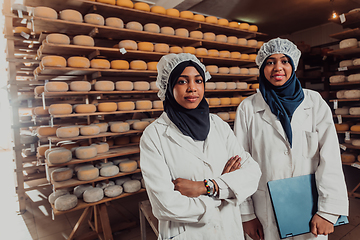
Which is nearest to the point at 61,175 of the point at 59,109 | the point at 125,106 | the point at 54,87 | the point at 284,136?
the point at 59,109

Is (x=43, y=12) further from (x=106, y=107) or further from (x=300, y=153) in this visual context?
(x=300, y=153)

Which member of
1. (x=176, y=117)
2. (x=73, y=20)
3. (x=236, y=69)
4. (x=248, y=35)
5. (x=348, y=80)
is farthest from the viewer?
(x=248, y=35)

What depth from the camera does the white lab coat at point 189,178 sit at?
939mm

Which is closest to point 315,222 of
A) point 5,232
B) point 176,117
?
point 176,117

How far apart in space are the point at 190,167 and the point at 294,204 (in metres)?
0.62

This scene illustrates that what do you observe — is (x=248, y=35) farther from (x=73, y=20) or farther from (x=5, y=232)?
(x=5, y=232)

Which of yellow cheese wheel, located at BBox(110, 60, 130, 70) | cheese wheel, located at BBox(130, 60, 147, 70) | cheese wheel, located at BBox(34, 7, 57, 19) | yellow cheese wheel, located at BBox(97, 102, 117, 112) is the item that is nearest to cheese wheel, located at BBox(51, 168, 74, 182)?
yellow cheese wheel, located at BBox(97, 102, 117, 112)

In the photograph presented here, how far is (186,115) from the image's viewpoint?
1.12 meters

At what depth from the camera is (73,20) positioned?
2.63 meters

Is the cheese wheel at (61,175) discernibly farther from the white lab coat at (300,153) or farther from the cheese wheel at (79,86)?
the white lab coat at (300,153)

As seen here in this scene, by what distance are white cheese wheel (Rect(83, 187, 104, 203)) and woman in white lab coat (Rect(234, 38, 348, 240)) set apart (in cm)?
169

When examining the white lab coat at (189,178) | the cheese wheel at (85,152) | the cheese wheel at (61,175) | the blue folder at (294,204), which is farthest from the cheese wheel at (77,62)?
the blue folder at (294,204)

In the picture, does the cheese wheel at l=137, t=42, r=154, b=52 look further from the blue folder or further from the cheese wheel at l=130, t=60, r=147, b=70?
the blue folder

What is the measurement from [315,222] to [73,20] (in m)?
2.91
